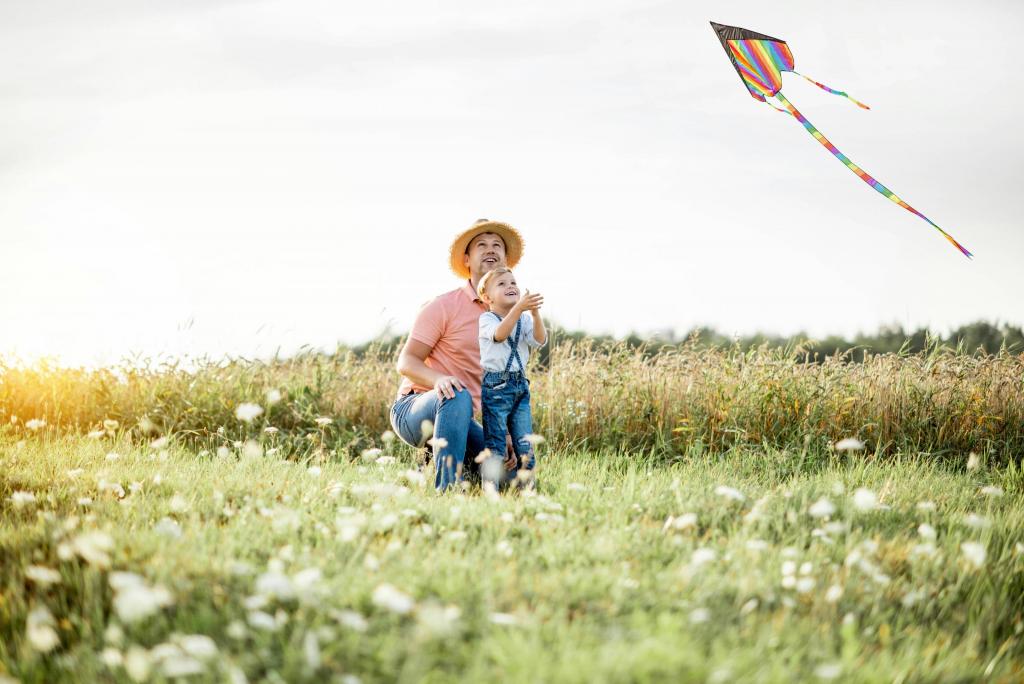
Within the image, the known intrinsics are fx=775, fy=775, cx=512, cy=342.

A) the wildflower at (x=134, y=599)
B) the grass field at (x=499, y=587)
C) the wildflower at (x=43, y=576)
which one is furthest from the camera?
the wildflower at (x=43, y=576)

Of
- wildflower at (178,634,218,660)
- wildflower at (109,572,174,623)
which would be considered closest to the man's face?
wildflower at (109,572,174,623)

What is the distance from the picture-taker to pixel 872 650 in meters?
2.70

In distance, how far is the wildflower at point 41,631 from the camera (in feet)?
7.50

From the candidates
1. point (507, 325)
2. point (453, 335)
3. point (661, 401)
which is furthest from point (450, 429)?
point (661, 401)

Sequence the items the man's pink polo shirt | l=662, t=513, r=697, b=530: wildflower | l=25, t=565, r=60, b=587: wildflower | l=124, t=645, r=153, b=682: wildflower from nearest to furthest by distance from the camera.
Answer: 1. l=124, t=645, r=153, b=682: wildflower
2. l=25, t=565, r=60, b=587: wildflower
3. l=662, t=513, r=697, b=530: wildflower
4. the man's pink polo shirt

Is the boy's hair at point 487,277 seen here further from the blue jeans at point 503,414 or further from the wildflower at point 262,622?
the wildflower at point 262,622

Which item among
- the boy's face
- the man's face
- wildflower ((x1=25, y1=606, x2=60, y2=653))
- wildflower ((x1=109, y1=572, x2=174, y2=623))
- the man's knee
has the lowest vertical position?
wildflower ((x1=25, y1=606, x2=60, y2=653))

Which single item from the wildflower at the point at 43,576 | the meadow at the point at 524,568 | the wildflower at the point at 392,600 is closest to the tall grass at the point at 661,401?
the meadow at the point at 524,568

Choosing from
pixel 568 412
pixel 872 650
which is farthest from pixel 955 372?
pixel 872 650

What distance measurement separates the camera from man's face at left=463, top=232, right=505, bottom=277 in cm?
545

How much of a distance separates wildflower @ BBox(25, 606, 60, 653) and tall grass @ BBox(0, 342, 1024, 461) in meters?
3.58

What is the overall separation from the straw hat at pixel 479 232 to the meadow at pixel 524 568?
4.94 feet

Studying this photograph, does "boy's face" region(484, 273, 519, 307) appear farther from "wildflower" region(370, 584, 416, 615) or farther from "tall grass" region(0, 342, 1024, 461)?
"wildflower" region(370, 584, 416, 615)

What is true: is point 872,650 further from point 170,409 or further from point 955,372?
point 170,409
